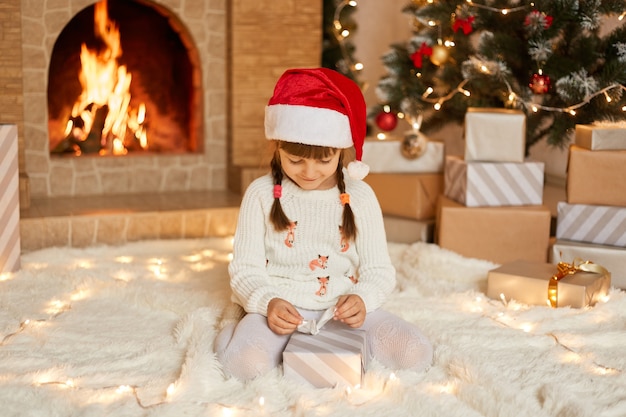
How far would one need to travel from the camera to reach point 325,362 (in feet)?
5.20

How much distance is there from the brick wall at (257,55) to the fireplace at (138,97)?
0.08 meters

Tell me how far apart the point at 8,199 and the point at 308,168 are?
3.33 ft

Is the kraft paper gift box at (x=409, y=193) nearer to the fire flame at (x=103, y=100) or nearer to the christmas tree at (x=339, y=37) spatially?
the christmas tree at (x=339, y=37)

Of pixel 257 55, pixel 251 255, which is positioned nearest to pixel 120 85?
pixel 257 55

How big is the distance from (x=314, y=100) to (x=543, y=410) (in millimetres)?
752

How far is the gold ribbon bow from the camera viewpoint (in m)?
2.11

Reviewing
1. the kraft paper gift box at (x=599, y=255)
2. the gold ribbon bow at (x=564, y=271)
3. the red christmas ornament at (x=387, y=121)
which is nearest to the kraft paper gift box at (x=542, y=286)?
the gold ribbon bow at (x=564, y=271)

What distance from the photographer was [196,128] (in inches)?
134

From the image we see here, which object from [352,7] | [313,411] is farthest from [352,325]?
[352,7]

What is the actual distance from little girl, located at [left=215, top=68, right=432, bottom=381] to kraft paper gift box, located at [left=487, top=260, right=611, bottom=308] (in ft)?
1.48

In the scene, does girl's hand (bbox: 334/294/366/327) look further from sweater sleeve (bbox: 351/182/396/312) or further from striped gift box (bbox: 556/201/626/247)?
striped gift box (bbox: 556/201/626/247)

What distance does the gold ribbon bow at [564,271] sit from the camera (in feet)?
6.92

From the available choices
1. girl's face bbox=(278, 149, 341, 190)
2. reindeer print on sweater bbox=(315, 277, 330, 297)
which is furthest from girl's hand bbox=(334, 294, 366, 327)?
girl's face bbox=(278, 149, 341, 190)

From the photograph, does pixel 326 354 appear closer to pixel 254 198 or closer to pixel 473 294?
pixel 254 198
